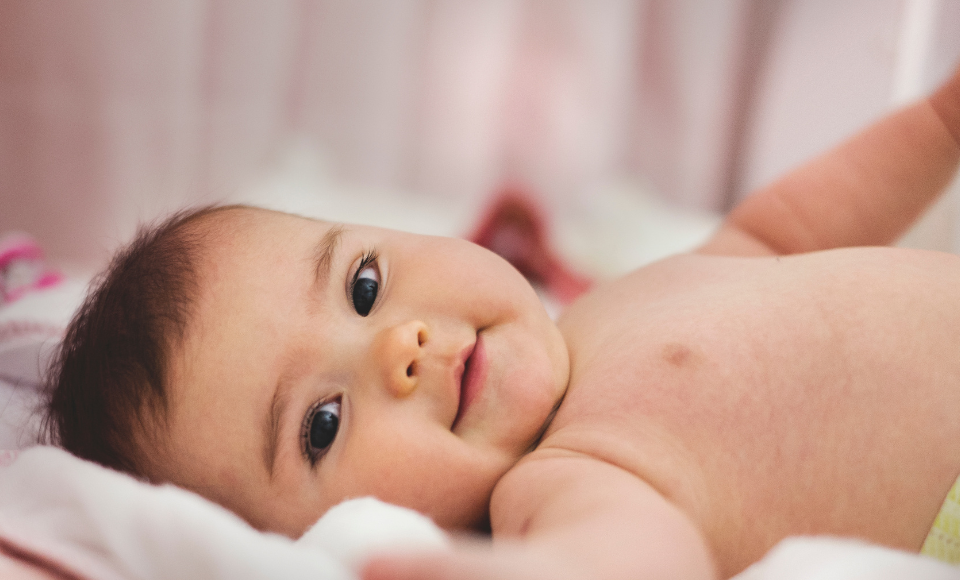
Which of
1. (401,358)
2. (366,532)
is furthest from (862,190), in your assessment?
(366,532)

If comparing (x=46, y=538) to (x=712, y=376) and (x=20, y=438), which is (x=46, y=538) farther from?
(x=712, y=376)

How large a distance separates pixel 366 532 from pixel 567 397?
0.87 ft

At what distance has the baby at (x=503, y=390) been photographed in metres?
0.60

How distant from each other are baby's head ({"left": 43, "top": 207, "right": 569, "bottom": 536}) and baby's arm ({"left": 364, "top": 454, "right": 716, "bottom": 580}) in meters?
0.07

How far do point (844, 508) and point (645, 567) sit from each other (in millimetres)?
244

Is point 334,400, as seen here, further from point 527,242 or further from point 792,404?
point 527,242

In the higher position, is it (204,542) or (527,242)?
(204,542)

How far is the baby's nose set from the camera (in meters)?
0.64

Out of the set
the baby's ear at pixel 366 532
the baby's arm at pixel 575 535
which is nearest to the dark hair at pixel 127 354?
the baby's ear at pixel 366 532

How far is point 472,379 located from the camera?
0.68 m

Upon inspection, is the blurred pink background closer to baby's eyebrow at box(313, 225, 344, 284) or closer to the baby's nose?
baby's eyebrow at box(313, 225, 344, 284)

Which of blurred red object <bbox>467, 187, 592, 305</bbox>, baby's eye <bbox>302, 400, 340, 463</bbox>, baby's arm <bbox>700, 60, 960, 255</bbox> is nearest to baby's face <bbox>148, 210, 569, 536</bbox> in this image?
Answer: baby's eye <bbox>302, 400, 340, 463</bbox>

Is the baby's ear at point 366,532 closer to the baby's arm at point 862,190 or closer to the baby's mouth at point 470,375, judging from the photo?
the baby's mouth at point 470,375

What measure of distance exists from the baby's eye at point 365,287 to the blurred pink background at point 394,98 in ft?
2.48
